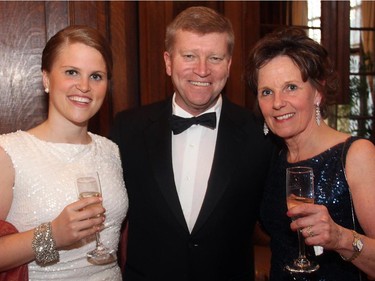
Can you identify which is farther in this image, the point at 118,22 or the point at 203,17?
the point at 118,22

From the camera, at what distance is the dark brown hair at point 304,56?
2.33m

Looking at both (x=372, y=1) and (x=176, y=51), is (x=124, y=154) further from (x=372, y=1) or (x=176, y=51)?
(x=372, y=1)

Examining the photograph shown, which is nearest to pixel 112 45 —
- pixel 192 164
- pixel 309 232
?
pixel 192 164

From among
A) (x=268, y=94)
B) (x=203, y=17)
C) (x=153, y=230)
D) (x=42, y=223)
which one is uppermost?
(x=203, y=17)

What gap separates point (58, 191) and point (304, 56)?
4.38 feet

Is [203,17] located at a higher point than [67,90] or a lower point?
higher

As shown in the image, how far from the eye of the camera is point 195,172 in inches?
Result: 104

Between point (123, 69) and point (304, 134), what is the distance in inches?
79.1

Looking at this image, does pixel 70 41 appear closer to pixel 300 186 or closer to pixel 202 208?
pixel 202 208

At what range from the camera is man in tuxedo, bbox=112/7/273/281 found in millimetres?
2533

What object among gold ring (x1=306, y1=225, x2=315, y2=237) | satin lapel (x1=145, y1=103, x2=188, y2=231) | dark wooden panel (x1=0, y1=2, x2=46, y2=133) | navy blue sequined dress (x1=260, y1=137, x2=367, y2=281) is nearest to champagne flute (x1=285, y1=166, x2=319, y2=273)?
gold ring (x1=306, y1=225, x2=315, y2=237)

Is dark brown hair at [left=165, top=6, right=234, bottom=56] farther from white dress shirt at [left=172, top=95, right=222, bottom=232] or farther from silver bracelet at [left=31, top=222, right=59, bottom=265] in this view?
silver bracelet at [left=31, top=222, right=59, bottom=265]

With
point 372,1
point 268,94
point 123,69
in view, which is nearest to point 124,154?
point 268,94

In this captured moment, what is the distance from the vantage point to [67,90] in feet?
7.45
